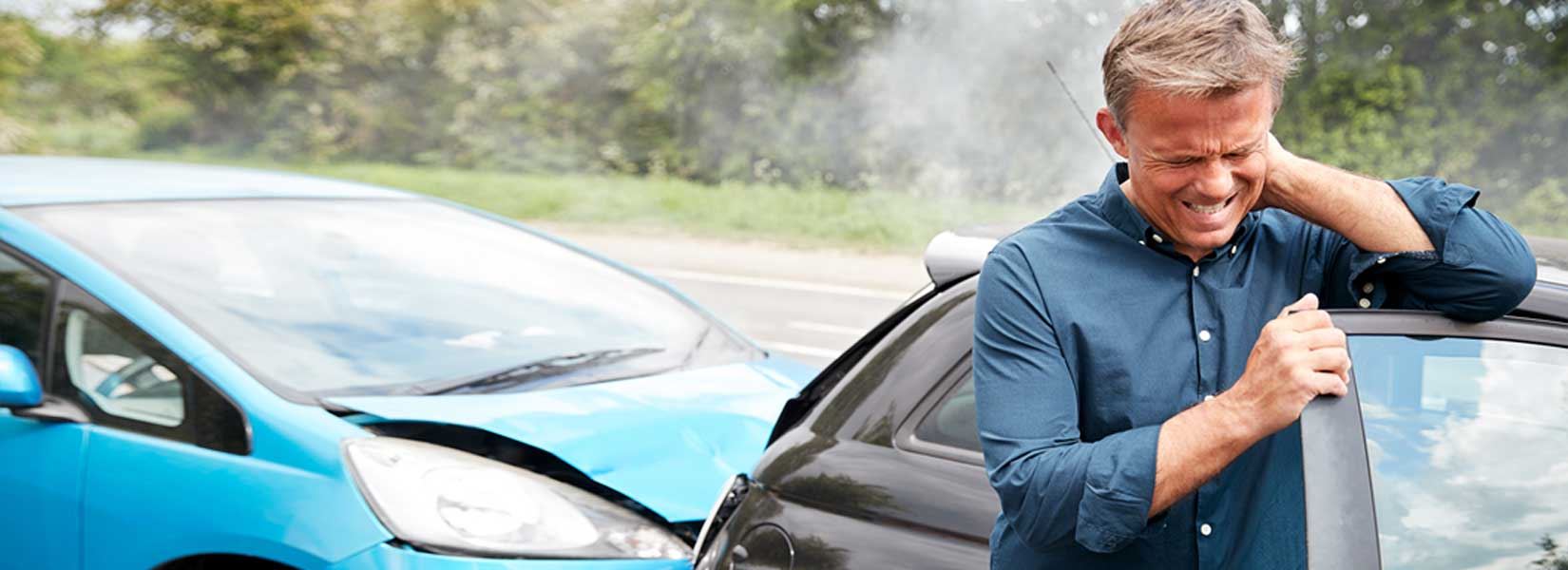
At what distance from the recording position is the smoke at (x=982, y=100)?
50.4 feet

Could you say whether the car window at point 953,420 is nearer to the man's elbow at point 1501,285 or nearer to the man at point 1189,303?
the man at point 1189,303

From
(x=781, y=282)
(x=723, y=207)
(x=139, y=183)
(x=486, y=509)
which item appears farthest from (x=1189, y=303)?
(x=723, y=207)

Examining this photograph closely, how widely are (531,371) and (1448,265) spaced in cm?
219

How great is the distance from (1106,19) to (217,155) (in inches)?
699

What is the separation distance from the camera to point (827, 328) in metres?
10.1

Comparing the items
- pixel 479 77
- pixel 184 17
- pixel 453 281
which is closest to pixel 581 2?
pixel 479 77

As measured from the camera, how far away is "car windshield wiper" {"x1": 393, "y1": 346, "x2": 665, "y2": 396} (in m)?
3.02

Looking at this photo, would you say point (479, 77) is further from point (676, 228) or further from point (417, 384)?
point (417, 384)

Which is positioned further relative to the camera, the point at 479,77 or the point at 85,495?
the point at 479,77

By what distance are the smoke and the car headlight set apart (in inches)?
480

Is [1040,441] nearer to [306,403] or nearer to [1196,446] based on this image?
[1196,446]

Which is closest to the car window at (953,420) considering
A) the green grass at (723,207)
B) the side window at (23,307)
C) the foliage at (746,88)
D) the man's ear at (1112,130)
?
the man's ear at (1112,130)

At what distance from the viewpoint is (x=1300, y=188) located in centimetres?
153

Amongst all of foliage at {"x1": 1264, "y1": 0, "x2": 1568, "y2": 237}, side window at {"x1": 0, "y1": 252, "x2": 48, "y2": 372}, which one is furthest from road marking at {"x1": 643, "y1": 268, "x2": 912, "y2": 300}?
side window at {"x1": 0, "y1": 252, "x2": 48, "y2": 372}
